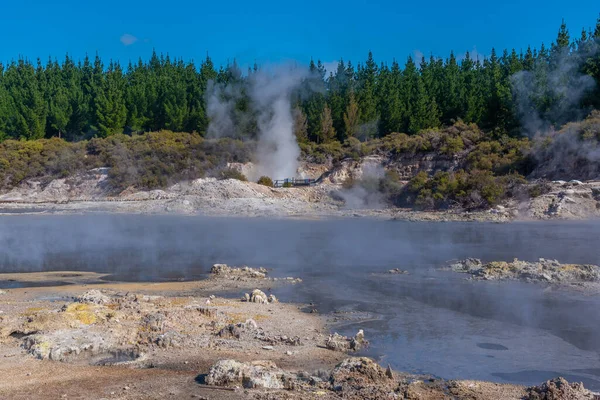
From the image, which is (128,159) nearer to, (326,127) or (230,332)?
(326,127)

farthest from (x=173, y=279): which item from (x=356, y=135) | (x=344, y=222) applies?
(x=356, y=135)

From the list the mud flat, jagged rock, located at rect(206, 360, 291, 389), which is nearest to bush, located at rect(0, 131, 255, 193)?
the mud flat

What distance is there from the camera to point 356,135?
68125 mm

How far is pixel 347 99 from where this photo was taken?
70.9 metres

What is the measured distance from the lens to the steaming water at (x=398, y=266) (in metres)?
10.0

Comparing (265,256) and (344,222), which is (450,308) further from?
(344,222)

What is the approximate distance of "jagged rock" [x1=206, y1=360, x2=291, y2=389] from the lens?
26.8ft

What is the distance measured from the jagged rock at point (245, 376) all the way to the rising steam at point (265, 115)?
163 ft

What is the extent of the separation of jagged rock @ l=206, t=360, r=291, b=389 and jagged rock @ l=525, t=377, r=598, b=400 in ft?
9.95

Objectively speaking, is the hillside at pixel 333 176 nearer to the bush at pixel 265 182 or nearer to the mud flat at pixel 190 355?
the bush at pixel 265 182

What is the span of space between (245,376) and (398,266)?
11.7 metres

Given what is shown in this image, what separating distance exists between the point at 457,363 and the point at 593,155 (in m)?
34.9

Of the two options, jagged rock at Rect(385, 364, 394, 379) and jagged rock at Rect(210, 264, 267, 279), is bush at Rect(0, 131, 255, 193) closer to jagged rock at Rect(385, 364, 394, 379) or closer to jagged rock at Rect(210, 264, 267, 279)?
jagged rock at Rect(210, 264, 267, 279)

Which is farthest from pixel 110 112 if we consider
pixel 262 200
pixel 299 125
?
pixel 262 200
